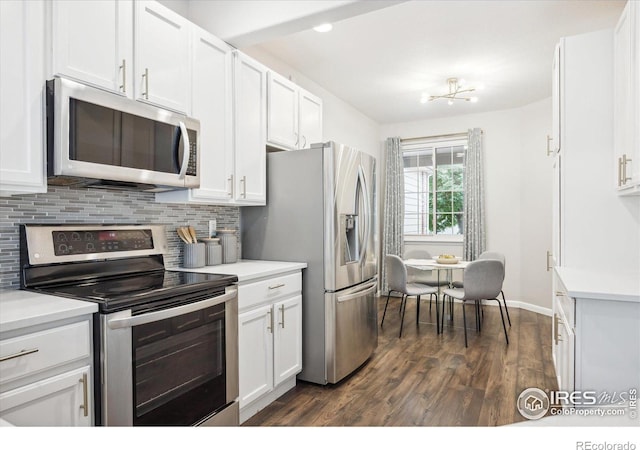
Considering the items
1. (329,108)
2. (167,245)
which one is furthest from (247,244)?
(329,108)

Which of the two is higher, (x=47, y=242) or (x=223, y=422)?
(x=47, y=242)

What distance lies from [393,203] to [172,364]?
4763 millimetres

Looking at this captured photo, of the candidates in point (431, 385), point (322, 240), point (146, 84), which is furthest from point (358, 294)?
point (146, 84)

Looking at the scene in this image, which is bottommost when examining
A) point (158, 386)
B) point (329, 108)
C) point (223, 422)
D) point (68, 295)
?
point (223, 422)

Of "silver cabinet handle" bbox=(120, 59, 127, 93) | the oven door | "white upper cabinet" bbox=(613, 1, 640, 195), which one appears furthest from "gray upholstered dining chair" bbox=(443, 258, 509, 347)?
"silver cabinet handle" bbox=(120, 59, 127, 93)

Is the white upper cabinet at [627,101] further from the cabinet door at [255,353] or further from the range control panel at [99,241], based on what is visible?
the range control panel at [99,241]

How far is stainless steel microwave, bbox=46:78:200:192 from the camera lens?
5.28 ft

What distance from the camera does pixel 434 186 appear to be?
5.91 meters

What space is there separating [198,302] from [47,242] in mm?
752

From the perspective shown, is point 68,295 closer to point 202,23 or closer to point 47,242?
point 47,242

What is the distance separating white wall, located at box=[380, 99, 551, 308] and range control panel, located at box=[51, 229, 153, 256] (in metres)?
4.56

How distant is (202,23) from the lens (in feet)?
8.84

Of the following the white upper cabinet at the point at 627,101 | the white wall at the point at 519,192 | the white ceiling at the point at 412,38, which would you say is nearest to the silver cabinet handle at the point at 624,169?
the white upper cabinet at the point at 627,101

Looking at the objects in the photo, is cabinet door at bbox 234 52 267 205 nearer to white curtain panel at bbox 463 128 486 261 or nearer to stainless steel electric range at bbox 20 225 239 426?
stainless steel electric range at bbox 20 225 239 426
